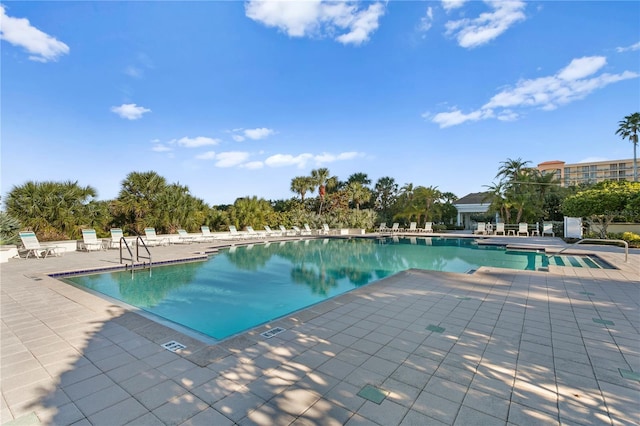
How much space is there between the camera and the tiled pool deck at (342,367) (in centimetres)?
199

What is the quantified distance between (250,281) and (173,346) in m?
4.89

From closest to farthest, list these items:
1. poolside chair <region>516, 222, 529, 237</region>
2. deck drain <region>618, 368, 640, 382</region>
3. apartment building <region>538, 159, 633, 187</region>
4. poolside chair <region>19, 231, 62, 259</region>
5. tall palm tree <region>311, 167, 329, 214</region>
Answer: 1. deck drain <region>618, 368, 640, 382</region>
2. poolside chair <region>19, 231, 62, 259</region>
3. poolside chair <region>516, 222, 529, 237</region>
4. tall palm tree <region>311, 167, 329, 214</region>
5. apartment building <region>538, 159, 633, 187</region>

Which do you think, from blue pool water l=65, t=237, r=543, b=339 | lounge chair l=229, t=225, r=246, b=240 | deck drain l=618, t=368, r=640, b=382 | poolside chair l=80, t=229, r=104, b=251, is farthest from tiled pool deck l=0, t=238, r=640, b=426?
lounge chair l=229, t=225, r=246, b=240

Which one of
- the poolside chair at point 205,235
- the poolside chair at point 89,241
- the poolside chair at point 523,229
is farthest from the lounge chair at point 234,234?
the poolside chair at point 523,229

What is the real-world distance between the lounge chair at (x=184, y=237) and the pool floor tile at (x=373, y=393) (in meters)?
15.4

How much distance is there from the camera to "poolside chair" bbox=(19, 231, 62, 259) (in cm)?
948

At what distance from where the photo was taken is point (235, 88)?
15234mm

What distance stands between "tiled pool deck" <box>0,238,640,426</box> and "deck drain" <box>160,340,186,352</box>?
6cm

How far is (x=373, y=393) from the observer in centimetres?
222

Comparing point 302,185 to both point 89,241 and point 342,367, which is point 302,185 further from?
point 342,367

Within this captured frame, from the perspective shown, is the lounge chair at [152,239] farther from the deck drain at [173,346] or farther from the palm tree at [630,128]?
the palm tree at [630,128]

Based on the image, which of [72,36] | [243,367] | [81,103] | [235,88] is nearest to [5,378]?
[243,367]

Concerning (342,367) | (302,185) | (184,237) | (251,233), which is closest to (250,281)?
(342,367)

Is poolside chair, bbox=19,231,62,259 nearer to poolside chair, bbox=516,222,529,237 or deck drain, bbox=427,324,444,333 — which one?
deck drain, bbox=427,324,444,333
